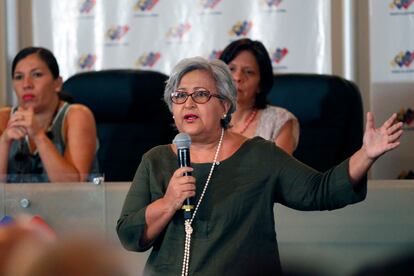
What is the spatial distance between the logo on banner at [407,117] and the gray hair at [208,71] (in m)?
2.55

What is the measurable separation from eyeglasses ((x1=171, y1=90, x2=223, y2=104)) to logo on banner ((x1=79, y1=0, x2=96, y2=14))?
2.78 m

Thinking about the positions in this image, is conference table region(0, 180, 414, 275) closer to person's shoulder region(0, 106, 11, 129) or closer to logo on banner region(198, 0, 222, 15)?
person's shoulder region(0, 106, 11, 129)

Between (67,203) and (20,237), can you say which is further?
(67,203)

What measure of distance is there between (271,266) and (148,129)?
1986 mm

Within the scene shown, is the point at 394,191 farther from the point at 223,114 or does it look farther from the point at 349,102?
the point at 349,102

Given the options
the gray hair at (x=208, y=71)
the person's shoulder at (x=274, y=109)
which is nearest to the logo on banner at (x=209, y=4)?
the person's shoulder at (x=274, y=109)

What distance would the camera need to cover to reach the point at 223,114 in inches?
87.6

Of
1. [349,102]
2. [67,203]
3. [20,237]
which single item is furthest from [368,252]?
[20,237]

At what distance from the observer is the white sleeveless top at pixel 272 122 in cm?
346

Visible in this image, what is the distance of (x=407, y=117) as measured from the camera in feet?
15.0

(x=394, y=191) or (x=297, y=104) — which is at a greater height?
(x=297, y=104)

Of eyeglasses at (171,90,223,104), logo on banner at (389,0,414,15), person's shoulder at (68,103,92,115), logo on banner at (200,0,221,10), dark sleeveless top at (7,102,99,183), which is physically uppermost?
logo on banner at (200,0,221,10)

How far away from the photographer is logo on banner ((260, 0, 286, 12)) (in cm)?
469

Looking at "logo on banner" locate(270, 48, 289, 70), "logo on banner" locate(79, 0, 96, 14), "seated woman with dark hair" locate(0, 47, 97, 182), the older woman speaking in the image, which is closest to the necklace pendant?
the older woman speaking
